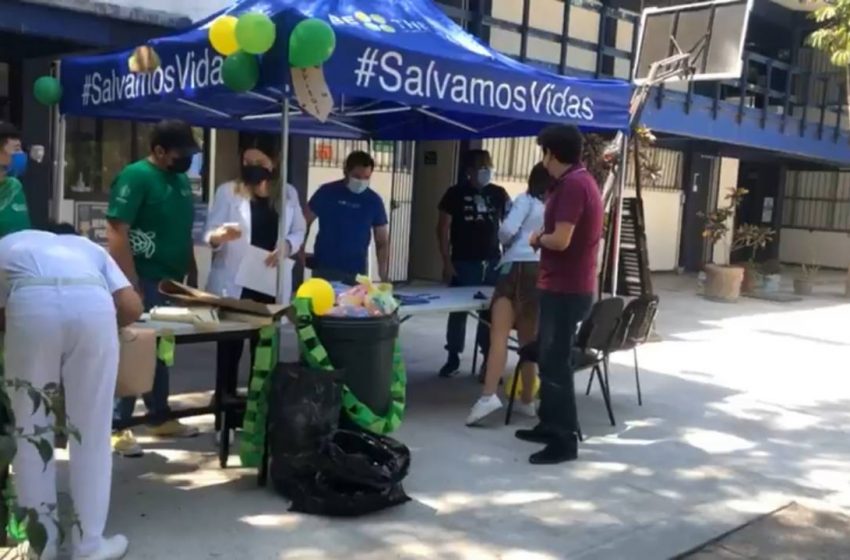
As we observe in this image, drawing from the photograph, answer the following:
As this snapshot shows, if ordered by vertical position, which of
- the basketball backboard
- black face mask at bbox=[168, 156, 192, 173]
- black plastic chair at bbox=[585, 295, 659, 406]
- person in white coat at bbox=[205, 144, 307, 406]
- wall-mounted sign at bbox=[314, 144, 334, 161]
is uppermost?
the basketball backboard

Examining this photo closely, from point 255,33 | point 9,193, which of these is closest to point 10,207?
point 9,193

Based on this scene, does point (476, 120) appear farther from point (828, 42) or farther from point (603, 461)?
point (828, 42)

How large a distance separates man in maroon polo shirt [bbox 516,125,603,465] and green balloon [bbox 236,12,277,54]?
1.54m

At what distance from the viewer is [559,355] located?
4809mm

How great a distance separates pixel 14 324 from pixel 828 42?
1354 centimetres

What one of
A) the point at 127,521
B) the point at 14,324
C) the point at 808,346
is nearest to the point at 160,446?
the point at 127,521

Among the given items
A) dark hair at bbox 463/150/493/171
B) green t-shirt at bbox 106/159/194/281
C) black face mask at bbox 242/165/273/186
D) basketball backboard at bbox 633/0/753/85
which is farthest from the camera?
basketball backboard at bbox 633/0/753/85

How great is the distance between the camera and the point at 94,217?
8203 mm

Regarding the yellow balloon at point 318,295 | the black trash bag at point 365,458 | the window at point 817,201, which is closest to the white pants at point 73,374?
the black trash bag at point 365,458

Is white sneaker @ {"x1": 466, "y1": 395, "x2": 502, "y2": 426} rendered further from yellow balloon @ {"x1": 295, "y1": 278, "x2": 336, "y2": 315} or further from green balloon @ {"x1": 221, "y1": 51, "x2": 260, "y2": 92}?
green balloon @ {"x1": 221, "y1": 51, "x2": 260, "y2": 92}

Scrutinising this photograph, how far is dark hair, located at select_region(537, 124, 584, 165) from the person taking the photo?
4.76 meters

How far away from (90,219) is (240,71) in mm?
4374

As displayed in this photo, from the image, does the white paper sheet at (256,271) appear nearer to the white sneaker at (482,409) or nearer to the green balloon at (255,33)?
the green balloon at (255,33)

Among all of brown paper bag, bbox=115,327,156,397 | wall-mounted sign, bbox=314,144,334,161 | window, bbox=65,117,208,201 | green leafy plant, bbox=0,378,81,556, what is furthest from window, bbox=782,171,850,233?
green leafy plant, bbox=0,378,81,556
